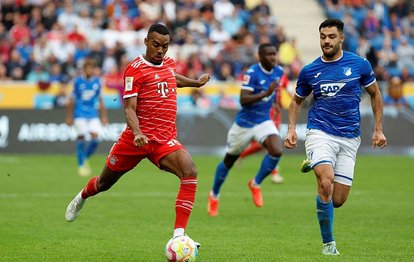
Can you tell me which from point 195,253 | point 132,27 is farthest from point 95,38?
point 195,253

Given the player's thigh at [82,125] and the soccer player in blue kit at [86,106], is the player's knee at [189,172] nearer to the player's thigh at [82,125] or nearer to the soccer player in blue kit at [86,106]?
the soccer player in blue kit at [86,106]

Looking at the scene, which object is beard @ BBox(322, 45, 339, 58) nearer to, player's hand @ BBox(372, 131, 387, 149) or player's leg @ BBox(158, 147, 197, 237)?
player's hand @ BBox(372, 131, 387, 149)

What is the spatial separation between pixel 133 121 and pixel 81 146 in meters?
11.8

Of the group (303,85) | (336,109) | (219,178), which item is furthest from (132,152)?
(219,178)

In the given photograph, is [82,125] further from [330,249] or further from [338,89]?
[330,249]

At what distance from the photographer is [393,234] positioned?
482 inches

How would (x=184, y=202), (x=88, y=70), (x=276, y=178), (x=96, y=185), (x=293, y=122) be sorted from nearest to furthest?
(x=184, y=202)
(x=293, y=122)
(x=96, y=185)
(x=276, y=178)
(x=88, y=70)

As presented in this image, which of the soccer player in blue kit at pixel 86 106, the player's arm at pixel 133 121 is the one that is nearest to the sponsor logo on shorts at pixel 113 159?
the player's arm at pixel 133 121

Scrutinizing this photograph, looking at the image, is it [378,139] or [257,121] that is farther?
[257,121]

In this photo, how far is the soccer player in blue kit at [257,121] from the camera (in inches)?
606

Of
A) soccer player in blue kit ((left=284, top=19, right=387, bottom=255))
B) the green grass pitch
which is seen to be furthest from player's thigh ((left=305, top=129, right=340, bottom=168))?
the green grass pitch

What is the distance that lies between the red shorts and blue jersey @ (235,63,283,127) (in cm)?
475

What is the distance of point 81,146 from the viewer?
21.9 meters

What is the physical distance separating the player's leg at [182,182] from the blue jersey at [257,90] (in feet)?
16.6
